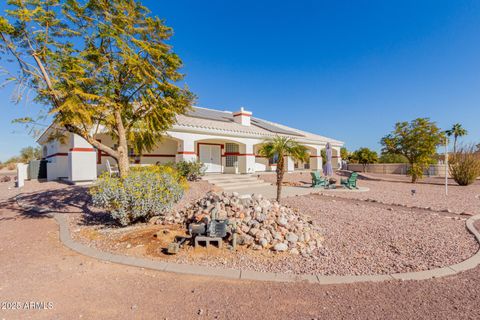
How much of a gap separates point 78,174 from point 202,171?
6.54 m

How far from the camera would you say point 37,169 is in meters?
17.3

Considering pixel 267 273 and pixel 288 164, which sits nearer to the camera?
pixel 267 273

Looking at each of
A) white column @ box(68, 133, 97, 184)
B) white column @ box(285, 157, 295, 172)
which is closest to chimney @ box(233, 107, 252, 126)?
white column @ box(285, 157, 295, 172)

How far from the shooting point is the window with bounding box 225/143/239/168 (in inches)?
768

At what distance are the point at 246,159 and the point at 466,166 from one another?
1635cm

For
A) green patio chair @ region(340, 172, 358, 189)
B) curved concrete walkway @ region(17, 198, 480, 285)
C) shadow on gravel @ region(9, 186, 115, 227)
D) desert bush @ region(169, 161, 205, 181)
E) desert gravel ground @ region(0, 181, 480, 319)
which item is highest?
desert bush @ region(169, 161, 205, 181)

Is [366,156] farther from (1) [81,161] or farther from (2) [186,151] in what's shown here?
(1) [81,161]

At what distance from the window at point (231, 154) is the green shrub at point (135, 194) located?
13.2 meters

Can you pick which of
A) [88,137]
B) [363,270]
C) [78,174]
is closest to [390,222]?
[363,270]

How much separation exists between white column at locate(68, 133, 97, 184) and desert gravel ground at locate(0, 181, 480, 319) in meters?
9.17

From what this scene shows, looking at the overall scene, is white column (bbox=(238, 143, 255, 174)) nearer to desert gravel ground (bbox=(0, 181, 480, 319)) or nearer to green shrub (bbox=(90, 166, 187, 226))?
green shrub (bbox=(90, 166, 187, 226))

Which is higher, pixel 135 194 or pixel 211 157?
pixel 211 157

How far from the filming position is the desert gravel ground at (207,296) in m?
2.86

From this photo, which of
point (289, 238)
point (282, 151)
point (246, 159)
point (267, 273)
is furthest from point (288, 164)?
point (267, 273)
